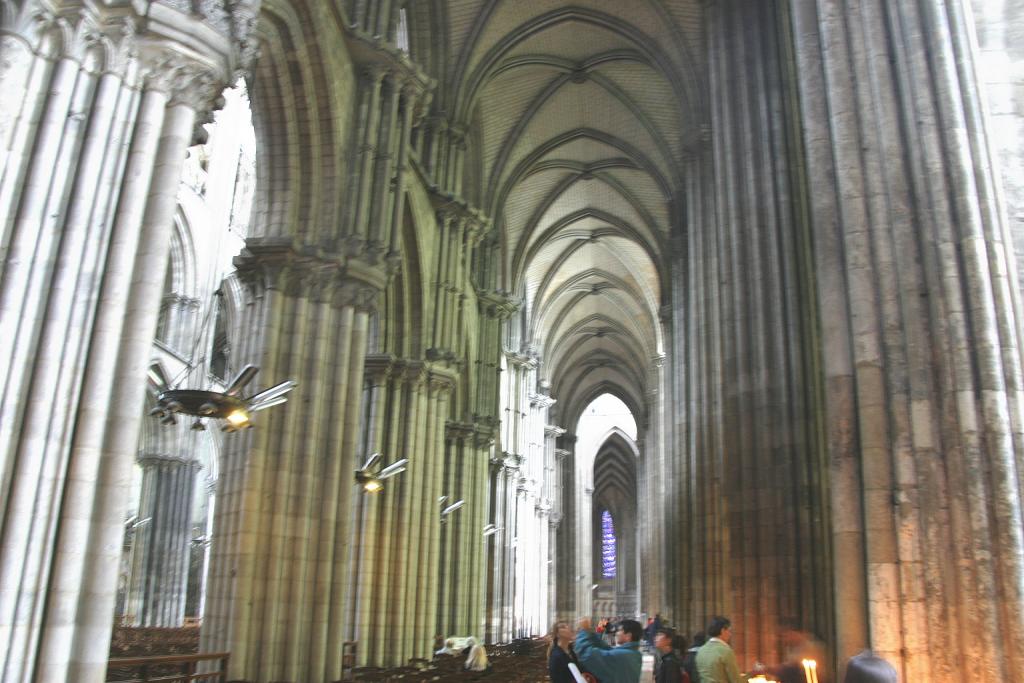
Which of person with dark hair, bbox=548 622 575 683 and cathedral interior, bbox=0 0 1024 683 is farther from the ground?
cathedral interior, bbox=0 0 1024 683

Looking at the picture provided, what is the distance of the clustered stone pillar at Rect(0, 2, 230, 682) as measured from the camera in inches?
253

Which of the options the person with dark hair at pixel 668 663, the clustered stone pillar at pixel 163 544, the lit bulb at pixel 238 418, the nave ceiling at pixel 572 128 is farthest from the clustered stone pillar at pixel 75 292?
the clustered stone pillar at pixel 163 544

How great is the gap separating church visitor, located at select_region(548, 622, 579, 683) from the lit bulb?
19.7ft

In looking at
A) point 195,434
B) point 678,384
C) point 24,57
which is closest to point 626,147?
point 678,384

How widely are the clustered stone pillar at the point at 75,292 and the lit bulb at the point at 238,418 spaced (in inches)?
134

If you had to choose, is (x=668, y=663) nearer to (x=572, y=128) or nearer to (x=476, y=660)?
(x=476, y=660)

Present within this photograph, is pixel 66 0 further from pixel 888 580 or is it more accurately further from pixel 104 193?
pixel 888 580

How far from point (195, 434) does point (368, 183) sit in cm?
1576

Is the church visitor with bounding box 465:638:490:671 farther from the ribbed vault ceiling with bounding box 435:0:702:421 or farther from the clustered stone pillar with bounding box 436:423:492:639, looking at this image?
the ribbed vault ceiling with bounding box 435:0:702:421

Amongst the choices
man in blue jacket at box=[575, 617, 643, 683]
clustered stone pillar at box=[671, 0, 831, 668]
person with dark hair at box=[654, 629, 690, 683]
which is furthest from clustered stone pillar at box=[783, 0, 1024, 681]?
clustered stone pillar at box=[671, 0, 831, 668]

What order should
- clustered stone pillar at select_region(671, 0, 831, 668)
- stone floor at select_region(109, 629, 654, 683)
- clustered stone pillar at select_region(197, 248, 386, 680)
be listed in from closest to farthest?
clustered stone pillar at select_region(197, 248, 386, 680) → stone floor at select_region(109, 629, 654, 683) → clustered stone pillar at select_region(671, 0, 831, 668)

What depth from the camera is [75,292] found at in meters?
6.96

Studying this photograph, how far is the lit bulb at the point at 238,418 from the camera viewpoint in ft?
35.1

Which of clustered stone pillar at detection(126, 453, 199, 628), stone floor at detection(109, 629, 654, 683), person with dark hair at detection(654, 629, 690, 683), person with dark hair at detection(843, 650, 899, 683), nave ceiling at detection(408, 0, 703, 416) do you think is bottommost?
stone floor at detection(109, 629, 654, 683)
